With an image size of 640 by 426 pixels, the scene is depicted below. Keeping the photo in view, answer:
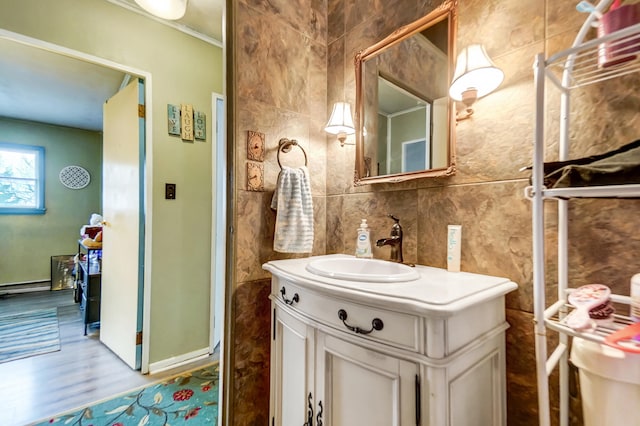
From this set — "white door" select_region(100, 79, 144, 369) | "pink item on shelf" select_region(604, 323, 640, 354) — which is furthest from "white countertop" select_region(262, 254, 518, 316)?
"white door" select_region(100, 79, 144, 369)

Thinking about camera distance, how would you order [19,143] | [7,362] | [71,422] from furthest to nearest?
[19,143] < [7,362] < [71,422]

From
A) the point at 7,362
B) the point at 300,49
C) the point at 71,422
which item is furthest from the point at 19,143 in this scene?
the point at 300,49

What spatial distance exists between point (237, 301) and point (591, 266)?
1299 millimetres

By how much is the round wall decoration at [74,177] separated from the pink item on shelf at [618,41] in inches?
239

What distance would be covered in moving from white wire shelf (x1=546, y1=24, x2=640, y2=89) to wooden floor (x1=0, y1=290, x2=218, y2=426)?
102 inches

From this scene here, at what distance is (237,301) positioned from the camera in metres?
1.28

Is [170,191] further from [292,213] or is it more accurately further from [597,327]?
[597,327]

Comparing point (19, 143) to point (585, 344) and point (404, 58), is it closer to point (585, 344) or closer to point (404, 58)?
point (404, 58)

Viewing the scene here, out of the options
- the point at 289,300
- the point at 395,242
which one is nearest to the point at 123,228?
the point at 289,300

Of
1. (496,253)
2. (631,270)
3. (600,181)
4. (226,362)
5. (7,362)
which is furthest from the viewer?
(7,362)

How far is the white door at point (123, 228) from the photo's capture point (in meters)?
1.96

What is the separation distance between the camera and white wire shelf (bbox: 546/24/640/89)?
0.62 m

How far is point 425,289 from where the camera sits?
78 cm

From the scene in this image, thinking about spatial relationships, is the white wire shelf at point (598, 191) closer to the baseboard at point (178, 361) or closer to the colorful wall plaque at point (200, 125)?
the colorful wall plaque at point (200, 125)
